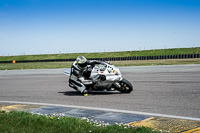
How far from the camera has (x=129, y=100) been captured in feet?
28.9

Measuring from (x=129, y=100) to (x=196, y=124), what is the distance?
10.8ft

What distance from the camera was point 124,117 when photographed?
21.2ft

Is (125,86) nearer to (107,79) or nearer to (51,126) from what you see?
(107,79)

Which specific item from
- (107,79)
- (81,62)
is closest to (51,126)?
(107,79)

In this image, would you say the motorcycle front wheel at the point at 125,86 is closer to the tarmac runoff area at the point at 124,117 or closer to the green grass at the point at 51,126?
the tarmac runoff area at the point at 124,117

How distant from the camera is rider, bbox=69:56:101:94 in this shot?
10281mm

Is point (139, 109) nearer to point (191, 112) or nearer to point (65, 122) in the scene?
point (191, 112)

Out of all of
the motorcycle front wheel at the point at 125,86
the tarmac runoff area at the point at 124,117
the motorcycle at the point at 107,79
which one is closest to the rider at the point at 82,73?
the motorcycle at the point at 107,79

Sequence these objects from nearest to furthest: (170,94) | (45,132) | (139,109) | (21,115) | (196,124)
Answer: (45,132)
(196,124)
(21,115)
(139,109)
(170,94)

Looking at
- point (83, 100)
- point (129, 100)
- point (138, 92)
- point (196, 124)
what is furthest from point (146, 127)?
point (138, 92)

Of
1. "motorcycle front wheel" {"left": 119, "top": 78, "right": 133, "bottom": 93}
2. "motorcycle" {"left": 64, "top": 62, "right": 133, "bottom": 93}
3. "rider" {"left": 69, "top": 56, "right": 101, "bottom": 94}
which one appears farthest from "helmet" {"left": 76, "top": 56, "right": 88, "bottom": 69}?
"motorcycle front wheel" {"left": 119, "top": 78, "right": 133, "bottom": 93}

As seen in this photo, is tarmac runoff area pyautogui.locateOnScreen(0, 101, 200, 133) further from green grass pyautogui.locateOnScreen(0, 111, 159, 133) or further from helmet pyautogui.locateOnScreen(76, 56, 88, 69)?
helmet pyautogui.locateOnScreen(76, 56, 88, 69)

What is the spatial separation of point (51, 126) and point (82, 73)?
15.9ft

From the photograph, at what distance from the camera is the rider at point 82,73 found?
33.7 ft
